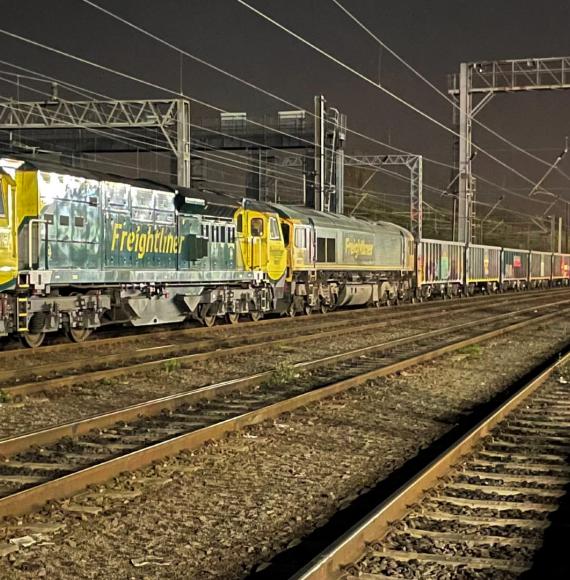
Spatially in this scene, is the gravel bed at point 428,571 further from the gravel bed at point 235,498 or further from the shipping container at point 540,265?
the shipping container at point 540,265

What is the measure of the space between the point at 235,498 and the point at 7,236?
9243 millimetres

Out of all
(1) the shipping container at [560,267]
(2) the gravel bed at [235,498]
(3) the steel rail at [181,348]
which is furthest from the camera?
(1) the shipping container at [560,267]

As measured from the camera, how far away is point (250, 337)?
19.6 m

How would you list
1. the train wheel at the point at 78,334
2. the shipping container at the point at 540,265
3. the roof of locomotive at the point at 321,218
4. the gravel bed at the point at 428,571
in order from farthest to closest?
the shipping container at the point at 540,265 < the roof of locomotive at the point at 321,218 < the train wheel at the point at 78,334 < the gravel bed at the point at 428,571

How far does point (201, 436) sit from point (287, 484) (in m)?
1.59

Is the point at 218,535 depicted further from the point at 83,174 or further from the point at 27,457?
the point at 83,174

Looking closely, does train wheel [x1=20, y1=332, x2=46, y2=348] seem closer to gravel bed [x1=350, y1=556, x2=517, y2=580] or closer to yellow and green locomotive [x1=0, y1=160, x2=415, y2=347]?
yellow and green locomotive [x1=0, y1=160, x2=415, y2=347]

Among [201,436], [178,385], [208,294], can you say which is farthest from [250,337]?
[201,436]

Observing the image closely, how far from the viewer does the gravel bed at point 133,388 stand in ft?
32.6

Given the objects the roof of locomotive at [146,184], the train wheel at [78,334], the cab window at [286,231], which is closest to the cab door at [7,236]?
the roof of locomotive at [146,184]

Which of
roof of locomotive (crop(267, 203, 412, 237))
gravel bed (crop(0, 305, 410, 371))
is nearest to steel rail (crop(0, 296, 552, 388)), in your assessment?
gravel bed (crop(0, 305, 410, 371))

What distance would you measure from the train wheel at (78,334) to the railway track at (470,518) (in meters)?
10.0

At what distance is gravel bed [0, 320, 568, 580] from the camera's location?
17.0 feet

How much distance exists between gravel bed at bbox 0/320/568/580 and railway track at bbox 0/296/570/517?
148 millimetres
